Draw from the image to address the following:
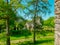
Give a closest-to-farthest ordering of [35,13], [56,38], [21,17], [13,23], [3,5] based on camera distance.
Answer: [56,38] → [3,5] → [21,17] → [13,23] → [35,13]

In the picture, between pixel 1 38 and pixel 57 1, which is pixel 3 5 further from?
pixel 57 1

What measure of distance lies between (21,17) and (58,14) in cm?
1221

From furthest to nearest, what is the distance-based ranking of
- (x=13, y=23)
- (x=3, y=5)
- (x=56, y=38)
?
(x=13, y=23)
(x=3, y=5)
(x=56, y=38)

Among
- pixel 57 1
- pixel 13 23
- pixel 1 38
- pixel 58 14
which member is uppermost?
pixel 57 1

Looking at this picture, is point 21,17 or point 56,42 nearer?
point 56,42

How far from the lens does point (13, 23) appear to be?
1636 cm

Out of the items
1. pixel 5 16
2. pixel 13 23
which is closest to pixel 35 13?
pixel 13 23

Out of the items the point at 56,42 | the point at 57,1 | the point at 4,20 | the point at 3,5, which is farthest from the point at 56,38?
the point at 4,20

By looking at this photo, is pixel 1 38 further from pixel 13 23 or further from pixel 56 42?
pixel 56 42

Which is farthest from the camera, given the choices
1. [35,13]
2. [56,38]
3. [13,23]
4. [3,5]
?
[35,13]

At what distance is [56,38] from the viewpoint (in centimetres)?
316

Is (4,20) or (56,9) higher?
(56,9)

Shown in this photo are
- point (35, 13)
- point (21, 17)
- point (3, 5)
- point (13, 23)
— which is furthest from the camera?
point (35, 13)

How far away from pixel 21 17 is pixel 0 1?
235 cm
